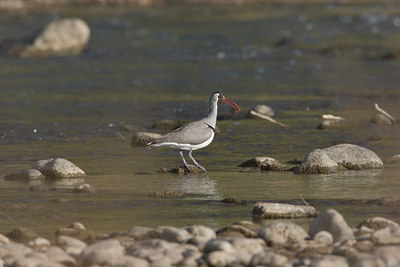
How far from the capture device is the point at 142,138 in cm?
1636

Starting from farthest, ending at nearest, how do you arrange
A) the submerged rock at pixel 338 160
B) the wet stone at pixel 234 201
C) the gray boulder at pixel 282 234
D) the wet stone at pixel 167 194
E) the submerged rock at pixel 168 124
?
1. the submerged rock at pixel 168 124
2. the submerged rock at pixel 338 160
3. the wet stone at pixel 167 194
4. the wet stone at pixel 234 201
5. the gray boulder at pixel 282 234

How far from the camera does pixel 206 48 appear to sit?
124 ft

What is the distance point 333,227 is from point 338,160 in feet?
14.6

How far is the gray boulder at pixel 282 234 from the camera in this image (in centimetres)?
898

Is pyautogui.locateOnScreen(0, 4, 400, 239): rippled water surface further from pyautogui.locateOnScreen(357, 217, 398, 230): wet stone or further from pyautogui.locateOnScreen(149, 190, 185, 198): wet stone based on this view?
pyautogui.locateOnScreen(357, 217, 398, 230): wet stone

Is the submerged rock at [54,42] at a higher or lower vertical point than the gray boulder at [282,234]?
higher

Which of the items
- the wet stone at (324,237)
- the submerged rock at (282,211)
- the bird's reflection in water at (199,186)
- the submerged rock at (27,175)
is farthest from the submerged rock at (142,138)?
the wet stone at (324,237)

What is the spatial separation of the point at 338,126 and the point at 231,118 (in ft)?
9.87

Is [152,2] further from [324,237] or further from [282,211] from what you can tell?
[324,237]

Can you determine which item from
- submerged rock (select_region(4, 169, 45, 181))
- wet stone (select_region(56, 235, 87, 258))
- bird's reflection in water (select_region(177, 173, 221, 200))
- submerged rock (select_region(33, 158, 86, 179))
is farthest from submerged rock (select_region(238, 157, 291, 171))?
wet stone (select_region(56, 235, 87, 258))

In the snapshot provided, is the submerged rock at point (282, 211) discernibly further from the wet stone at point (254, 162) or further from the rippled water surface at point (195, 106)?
the wet stone at point (254, 162)

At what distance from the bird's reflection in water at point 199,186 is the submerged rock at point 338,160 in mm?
1620

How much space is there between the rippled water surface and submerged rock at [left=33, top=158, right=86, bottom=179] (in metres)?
0.27

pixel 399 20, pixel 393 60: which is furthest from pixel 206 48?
pixel 399 20
